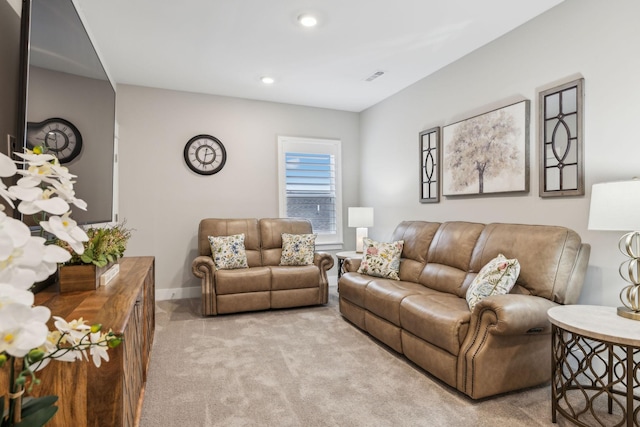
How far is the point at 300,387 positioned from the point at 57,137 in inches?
78.4

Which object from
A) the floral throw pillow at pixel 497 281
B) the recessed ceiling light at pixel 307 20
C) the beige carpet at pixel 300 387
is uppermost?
the recessed ceiling light at pixel 307 20

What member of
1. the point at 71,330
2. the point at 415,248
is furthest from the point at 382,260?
the point at 71,330

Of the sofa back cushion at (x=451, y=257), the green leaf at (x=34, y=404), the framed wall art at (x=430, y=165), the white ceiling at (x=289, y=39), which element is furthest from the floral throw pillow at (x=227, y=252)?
the green leaf at (x=34, y=404)

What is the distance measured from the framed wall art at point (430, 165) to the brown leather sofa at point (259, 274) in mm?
1423

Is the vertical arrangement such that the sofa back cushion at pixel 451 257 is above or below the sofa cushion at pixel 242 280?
above

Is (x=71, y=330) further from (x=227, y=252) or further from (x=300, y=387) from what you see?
(x=227, y=252)

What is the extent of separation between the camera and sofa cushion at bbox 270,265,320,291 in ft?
13.5

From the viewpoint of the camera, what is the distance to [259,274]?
406cm

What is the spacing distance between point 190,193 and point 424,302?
A: 11.1 feet

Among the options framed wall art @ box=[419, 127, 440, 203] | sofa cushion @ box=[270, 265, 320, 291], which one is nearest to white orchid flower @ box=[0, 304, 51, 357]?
sofa cushion @ box=[270, 265, 320, 291]

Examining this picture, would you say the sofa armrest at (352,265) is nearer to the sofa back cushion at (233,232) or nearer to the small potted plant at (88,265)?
the sofa back cushion at (233,232)

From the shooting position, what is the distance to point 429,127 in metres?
4.12

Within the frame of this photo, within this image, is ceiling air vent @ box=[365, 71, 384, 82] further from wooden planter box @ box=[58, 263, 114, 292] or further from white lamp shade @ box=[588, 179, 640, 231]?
wooden planter box @ box=[58, 263, 114, 292]

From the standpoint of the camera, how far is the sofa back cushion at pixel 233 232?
14.4 feet
